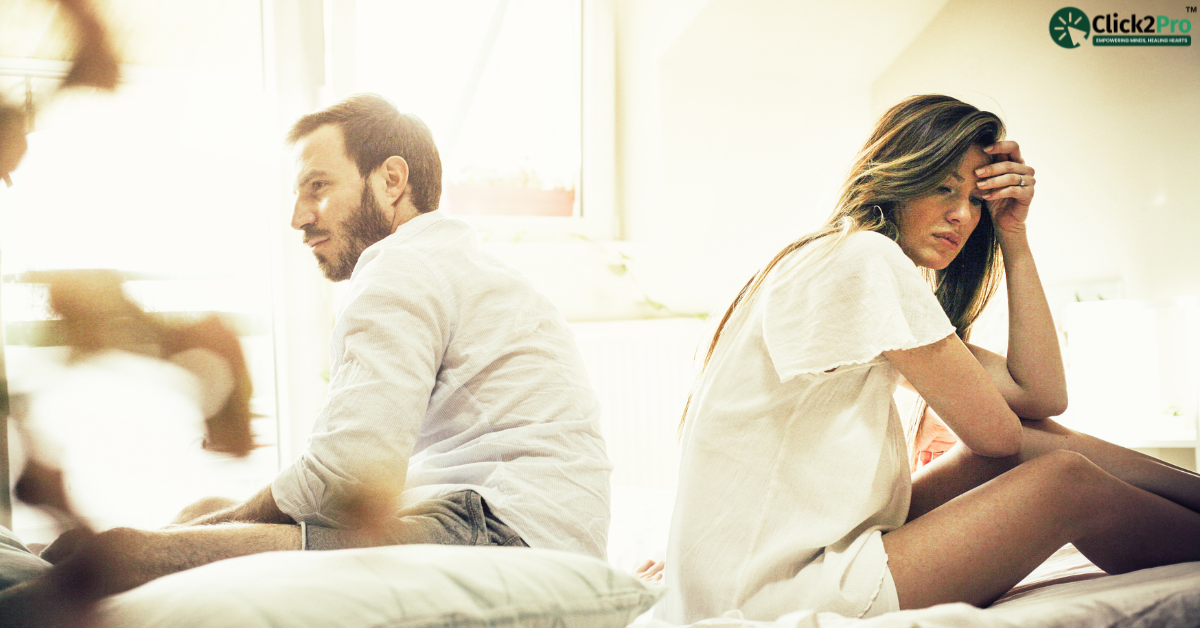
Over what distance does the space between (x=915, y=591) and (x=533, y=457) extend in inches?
18.9

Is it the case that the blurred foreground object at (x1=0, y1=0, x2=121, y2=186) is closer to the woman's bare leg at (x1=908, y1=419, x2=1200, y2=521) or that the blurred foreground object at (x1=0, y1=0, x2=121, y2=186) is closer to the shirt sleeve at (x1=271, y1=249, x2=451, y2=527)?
the shirt sleeve at (x1=271, y1=249, x2=451, y2=527)

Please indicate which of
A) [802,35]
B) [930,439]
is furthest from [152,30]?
[802,35]

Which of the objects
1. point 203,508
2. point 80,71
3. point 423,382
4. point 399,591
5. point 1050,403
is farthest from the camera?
point 1050,403

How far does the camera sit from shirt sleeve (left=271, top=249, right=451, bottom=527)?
77 centimetres

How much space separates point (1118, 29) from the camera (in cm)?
219

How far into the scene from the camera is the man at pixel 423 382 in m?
0.77

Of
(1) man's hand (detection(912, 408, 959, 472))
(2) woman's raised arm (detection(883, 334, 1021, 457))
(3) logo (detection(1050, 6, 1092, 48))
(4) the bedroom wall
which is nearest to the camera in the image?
(2) woman's raised arm (detection(883, 334, 1021, 457))

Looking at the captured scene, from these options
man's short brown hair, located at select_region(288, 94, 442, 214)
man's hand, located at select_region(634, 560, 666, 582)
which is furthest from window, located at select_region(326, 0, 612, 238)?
man's hand, located at select_region(634, 560, 666, 582)

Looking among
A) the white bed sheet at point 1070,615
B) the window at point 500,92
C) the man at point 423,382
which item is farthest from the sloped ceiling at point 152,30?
the window at point 500,92

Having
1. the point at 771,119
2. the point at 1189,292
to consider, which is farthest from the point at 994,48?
the point at 1189,292

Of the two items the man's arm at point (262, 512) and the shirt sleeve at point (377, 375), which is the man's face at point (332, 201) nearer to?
the shirt sleeve at point (377, 375)

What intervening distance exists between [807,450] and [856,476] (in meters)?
0.07

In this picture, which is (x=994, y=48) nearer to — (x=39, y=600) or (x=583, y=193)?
(x=583, y=193)

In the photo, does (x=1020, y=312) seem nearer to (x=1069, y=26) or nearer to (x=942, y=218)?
(x=942, y=218)
